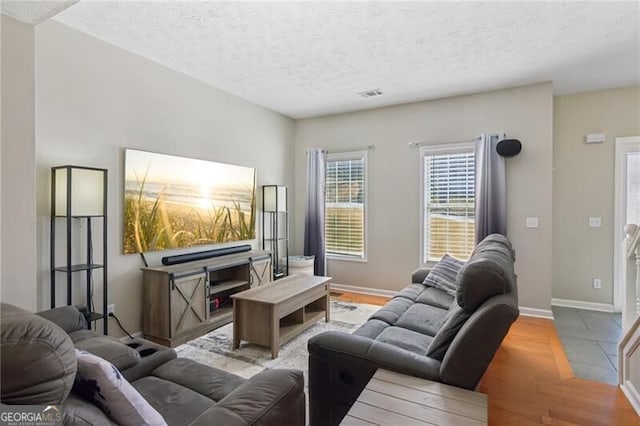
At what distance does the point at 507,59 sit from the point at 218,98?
10.8 ft

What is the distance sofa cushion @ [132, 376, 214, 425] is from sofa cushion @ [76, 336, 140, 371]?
0.37 feet

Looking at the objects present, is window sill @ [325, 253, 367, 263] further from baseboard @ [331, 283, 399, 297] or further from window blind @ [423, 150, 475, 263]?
window blind @ [423, 150, 475, 263]

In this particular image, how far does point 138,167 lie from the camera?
323 cm

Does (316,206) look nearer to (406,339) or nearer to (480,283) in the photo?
(406,339)

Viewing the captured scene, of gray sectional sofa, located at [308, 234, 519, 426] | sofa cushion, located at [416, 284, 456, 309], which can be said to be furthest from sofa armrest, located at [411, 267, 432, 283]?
gray sectional sofa, located at [308, 234, 519, 426]

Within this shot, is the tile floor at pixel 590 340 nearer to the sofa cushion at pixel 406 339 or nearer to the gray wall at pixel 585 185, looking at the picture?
the gray wall at pixel 585 185

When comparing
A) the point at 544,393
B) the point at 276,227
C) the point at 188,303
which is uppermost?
the point at 276,227

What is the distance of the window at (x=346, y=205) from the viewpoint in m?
5.08

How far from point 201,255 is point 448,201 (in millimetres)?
3293

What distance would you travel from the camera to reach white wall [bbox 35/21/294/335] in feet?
8.48

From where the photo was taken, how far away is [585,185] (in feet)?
13.9

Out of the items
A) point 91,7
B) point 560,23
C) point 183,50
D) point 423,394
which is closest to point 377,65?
point 560,23

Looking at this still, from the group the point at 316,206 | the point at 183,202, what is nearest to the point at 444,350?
the point at 183,202

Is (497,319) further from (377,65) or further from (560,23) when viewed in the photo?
(377,65)
